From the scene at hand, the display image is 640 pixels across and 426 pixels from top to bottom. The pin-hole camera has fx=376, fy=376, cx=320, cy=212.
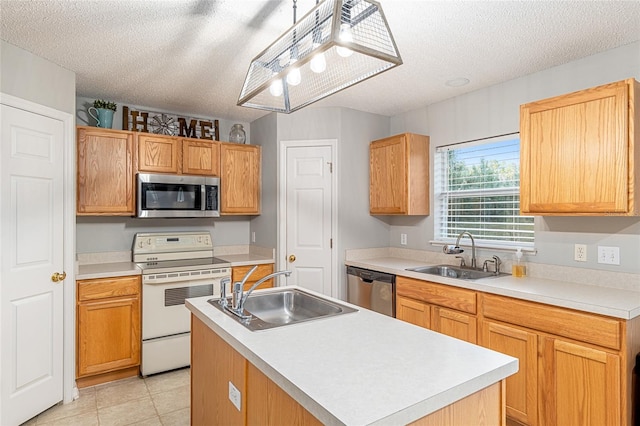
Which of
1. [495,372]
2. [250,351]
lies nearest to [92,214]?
[250,351]

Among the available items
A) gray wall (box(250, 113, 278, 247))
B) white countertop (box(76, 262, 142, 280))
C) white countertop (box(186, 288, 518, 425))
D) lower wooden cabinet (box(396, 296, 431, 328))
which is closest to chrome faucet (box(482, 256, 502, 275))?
lower wooden cabinet (box(396, 296, 431, 328))

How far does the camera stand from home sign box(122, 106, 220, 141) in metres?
3.63

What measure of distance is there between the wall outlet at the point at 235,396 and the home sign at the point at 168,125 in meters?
2.88

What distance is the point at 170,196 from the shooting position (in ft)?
11.9

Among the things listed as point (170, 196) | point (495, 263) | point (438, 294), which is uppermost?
point (170, 196)

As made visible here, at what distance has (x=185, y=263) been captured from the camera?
11.8 ft

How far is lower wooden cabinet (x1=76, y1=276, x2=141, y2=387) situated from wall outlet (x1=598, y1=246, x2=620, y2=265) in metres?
3.47

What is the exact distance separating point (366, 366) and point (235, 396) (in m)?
0.66

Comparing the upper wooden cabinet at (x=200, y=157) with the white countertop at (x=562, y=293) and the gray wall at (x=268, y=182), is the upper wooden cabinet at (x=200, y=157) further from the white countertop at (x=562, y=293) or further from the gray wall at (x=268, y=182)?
the white countertop at (x=562, y=293)

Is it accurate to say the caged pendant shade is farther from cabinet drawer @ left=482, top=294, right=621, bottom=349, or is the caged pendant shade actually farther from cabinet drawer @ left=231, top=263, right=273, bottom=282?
cabinet drawer @ left=231, top=263, right=273, bottom=282

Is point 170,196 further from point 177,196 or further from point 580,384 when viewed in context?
point 580,384

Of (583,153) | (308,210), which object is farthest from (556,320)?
(308,210)

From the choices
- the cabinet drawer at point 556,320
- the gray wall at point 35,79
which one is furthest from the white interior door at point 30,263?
the cabinet drawer at point 556,320

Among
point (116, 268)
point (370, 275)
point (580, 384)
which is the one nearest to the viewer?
point (580, 384)
